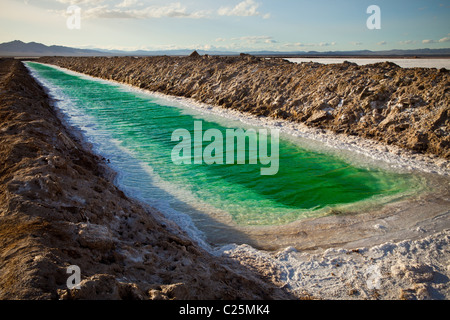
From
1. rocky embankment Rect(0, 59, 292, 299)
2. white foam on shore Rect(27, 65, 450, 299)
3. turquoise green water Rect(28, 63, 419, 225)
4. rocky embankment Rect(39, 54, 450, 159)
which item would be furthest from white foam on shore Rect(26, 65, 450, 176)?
rocky embankment Rect(0, 59, 292, 299)

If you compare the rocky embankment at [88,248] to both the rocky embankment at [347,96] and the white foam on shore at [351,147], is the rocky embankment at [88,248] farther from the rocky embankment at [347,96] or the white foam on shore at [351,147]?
the rocky embankment at [347,96]

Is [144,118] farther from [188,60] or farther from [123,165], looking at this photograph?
[188,60]

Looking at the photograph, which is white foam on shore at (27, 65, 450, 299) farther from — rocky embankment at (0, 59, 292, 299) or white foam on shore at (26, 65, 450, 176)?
rocky embankment at (0, 59, 292, 299)

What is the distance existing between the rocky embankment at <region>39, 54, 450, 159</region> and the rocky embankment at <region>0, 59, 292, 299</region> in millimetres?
8986

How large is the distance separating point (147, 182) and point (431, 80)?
11.0 m

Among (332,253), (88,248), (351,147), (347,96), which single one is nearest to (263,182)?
(332,253)

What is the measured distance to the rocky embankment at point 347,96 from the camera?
34.0ft

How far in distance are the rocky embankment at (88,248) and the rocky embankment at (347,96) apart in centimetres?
899

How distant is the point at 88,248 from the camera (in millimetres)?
3682

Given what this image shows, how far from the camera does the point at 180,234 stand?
5.42 m

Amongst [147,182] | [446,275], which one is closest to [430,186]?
[446,275]

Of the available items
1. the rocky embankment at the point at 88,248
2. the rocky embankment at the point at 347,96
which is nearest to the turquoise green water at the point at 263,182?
the rocky embankment at the point at 88,248

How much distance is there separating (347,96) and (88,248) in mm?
12702

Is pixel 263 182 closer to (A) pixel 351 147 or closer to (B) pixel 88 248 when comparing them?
(A) pixel 351 147
